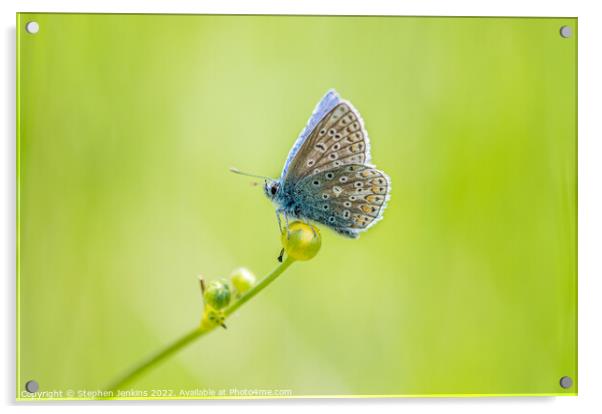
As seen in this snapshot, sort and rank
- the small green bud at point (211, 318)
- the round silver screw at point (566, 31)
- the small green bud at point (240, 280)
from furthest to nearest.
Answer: the round silver screw at point (566, 31)
the small green bud at point (240, 280)
the small green bud at point (211, 318)

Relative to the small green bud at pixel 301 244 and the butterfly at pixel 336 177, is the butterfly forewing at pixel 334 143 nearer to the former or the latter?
the butterfly at pixel 336 177

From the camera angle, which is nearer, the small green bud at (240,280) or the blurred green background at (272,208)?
the small green bud at (240,280)

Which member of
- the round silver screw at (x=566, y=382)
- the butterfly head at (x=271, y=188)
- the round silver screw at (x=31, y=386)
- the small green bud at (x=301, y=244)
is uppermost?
the butterfly head at (x=271, y=188)

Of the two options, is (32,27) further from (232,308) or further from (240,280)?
→ (232,308)

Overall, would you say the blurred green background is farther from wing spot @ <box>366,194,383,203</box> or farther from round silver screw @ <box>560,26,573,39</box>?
wing spot @ <box>366,194,383,203</box>

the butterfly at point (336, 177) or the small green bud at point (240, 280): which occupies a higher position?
the butterfly at point (336, 177)

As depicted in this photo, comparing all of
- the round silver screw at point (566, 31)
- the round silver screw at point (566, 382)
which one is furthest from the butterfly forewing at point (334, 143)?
the round silver screw at point (566, 382)

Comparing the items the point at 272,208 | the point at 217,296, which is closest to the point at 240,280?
the point at 217,296

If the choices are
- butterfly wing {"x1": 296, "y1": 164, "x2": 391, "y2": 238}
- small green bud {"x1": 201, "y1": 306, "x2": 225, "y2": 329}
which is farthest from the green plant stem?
butterfly wing {"x1": 296, "y1": 164, "x2": 391, "y2": 238}
